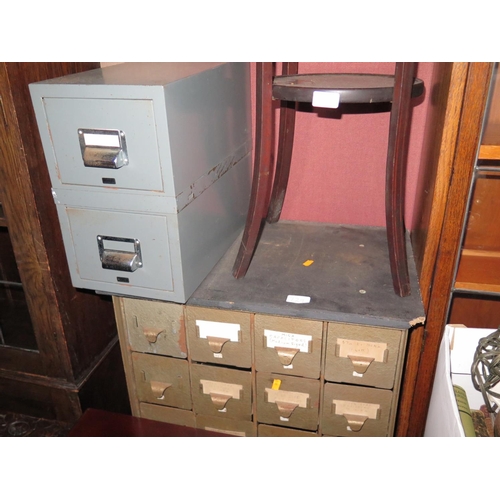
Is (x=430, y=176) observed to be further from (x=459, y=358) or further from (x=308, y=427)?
(x=308, y=427)

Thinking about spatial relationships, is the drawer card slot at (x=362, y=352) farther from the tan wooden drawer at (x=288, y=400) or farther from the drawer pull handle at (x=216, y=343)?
the drawer pull handle at (x=216, y=343)

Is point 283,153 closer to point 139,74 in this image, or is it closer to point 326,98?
point 326,98

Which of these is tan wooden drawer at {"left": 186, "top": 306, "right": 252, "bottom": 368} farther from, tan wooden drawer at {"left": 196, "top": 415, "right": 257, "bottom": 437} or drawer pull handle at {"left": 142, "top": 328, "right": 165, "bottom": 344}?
tan wooden drawer at {"left": 196, "top": 415, "right": 257, "bottom": 437}

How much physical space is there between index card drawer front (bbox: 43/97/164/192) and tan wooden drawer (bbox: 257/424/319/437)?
0.77 m

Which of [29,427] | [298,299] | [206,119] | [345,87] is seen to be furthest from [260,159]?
[29,427]

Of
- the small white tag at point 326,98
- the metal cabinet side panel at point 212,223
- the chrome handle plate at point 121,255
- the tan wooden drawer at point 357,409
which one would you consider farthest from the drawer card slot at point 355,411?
the small white tag at point 326,98

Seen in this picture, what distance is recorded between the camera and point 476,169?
108 cm

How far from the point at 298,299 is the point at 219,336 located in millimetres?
245

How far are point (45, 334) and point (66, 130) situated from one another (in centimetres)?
66

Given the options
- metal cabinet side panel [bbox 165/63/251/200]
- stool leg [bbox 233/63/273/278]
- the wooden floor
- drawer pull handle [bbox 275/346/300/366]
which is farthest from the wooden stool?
the wooden floor

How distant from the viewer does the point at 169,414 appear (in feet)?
4.81

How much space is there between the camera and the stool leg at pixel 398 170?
106cm

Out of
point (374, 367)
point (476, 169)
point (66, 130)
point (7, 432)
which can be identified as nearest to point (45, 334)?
point (7, 432)

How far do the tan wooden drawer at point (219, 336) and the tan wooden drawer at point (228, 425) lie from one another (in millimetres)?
213
